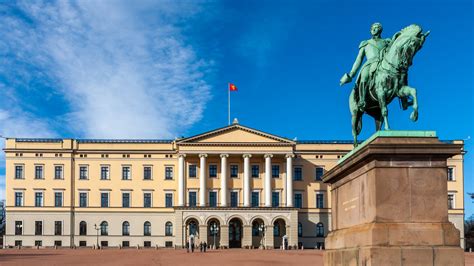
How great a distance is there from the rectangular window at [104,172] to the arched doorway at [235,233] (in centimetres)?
1656

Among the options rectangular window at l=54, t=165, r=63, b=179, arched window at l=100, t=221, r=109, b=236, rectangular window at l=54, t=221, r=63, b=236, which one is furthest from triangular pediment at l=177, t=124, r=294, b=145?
rectangular window at l=54, t=221, r=63, b=236

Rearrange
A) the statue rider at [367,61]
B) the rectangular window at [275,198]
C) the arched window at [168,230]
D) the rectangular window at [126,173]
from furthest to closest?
the rectangular window at [126,173], the arched window at [168,230], the rectangular window at [275,198], the statue rider at [367,61]

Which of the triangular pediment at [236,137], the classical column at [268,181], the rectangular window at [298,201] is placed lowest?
the rectangular window at [298,201]

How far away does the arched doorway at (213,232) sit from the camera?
74875mm

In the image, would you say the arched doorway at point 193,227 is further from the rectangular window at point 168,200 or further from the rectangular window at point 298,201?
the rectangular window at point 298,201

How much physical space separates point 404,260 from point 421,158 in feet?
6.00

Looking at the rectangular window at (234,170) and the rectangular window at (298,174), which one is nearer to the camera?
the rectangular window at (234,170)

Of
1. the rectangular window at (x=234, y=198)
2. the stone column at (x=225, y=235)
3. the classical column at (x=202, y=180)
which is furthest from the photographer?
the rectangular window at (x=234, y=198)

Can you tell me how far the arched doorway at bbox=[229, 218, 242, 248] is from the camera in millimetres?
76688

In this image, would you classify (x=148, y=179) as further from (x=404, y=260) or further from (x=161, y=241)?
(x=404, y=260)

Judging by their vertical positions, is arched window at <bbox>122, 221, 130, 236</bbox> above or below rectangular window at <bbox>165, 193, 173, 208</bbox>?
below

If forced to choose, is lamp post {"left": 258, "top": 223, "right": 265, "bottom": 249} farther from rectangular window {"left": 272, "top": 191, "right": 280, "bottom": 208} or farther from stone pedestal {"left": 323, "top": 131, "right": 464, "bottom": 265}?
stone pedestal {"left": 323, "top": 131, "right": 464, "bottom": 265}

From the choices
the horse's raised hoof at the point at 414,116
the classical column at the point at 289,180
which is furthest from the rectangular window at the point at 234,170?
the horse's raised hoof at the point at 414,116

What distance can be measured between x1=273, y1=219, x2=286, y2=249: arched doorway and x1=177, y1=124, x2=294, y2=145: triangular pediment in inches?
383
